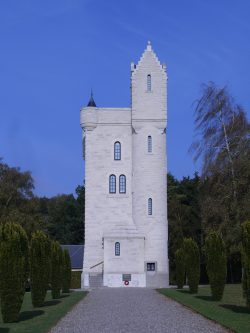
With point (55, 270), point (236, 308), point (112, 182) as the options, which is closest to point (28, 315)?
point (236, 308)

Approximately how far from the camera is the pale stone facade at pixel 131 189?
44.5 meters

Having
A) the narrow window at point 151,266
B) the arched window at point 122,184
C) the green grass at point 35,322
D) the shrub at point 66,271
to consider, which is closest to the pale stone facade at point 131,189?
the narrow window at point 151,266

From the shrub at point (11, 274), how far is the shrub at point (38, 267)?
16.0ft

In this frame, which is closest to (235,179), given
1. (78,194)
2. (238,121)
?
(238,121)

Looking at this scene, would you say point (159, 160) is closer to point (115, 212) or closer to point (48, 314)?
point (115, 212)

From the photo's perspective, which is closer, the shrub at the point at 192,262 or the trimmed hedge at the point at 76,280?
the shrub at the point at 192,262

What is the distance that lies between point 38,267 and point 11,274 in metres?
5.45

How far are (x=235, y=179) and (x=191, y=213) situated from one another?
20347mm

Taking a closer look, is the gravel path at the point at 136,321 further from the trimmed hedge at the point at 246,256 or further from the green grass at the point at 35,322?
the trimmed hedge at the point at 246,256

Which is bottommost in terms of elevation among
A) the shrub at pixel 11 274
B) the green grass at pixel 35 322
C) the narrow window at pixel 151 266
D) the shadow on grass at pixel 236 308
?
the green grass at pixel 35 322

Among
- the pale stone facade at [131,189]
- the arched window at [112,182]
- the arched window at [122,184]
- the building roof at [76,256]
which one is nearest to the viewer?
the pale stone facade at [131,189]

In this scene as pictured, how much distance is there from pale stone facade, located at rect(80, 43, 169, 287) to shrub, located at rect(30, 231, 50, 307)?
21298mm

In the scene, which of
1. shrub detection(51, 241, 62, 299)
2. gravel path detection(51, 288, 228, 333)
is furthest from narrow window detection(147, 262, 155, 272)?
gravel path detection(51, 288, 228, 333)

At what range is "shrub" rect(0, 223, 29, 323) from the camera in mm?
17016
